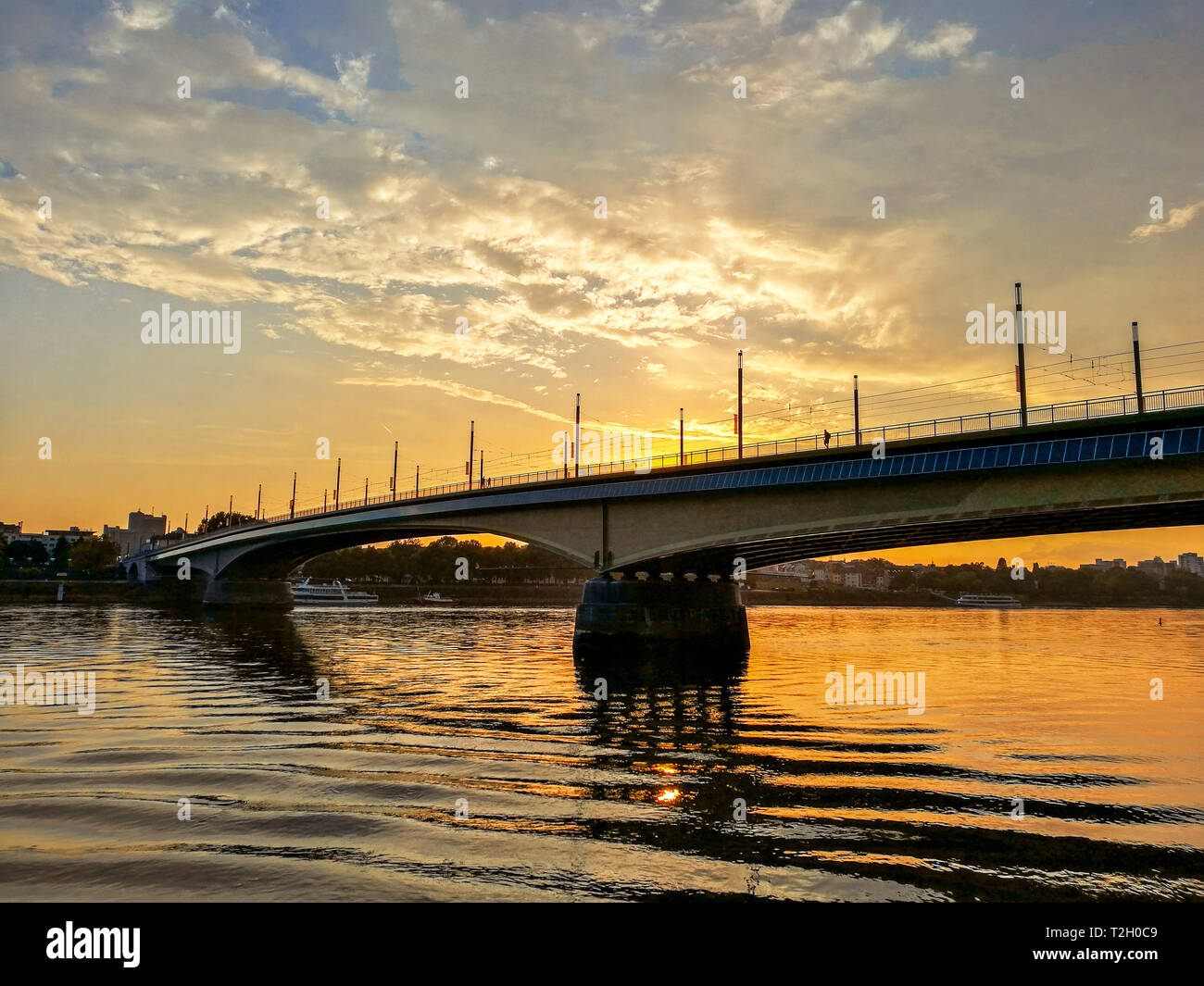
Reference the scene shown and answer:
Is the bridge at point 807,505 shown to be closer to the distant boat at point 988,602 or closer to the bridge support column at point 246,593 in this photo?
the bridge support column at point 246,593

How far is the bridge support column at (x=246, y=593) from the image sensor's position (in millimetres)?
108750

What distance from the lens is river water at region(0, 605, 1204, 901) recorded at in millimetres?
11430

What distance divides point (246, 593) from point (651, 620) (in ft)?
257

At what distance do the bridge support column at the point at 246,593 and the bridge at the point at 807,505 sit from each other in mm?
44980

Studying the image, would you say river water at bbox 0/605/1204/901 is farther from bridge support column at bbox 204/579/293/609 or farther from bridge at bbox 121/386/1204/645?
bridge support column at bbox 204/579/293/609

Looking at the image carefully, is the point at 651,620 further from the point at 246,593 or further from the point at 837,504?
the point at 246,593

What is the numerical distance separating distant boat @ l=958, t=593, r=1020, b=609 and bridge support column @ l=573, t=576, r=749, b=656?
135m

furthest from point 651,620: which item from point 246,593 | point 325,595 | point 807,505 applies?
point 325,595

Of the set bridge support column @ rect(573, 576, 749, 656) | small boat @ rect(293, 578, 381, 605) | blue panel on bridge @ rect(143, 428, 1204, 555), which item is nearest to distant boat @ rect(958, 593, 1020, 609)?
small boat @ rect(293, 578, 381, 605)

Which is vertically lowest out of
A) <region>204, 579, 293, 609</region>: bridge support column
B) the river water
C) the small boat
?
the small boat

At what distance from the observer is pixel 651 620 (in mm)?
50906

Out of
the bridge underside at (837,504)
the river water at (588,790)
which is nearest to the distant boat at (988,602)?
the bridge underside at (837,504)

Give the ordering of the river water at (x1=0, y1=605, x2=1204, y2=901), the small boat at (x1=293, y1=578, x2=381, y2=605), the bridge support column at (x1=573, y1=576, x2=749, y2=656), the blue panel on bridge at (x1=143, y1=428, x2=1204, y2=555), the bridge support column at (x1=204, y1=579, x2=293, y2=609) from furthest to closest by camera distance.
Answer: the small boat at (x1=293, y1=578, x2=381, y2=605)
the bridge support column at (x1=204, y1=579, x2=293, y2=609)
the bridge support column at (x1=573, y1=576, x2=749, y2=656)
the blue panel on bridge at (x1=143, y1=428, x2=1204, y2=555)
the river water at (x1=0, y1=605, x2=1204, y2=901)
